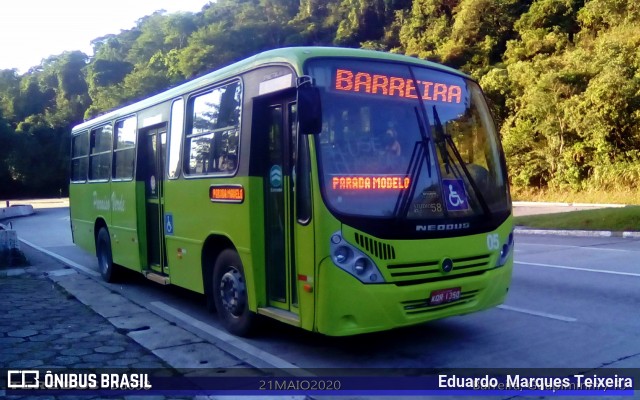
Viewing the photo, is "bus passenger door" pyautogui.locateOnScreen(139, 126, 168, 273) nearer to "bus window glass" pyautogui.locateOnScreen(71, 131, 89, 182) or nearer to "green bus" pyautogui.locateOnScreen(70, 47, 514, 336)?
"green bus" pyautogui.locateOnScreen(70, 47, 514, 336)

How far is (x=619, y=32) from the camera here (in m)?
32.2

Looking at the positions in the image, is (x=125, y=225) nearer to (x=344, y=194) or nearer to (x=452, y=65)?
(x=344, y=194)

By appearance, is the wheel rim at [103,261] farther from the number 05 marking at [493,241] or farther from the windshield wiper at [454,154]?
the number 05 marking at [493,241]

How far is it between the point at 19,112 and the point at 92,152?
70047 mm

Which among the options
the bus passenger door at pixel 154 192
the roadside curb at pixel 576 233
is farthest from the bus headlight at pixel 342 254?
the roadside curb at pixel 576 233

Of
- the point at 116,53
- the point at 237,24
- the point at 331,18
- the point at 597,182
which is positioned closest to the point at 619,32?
the point at 597,182

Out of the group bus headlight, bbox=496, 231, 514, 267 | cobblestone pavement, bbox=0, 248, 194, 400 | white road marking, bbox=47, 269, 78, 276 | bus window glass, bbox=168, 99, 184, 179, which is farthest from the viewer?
white road marking, bbox=47, 269, 78, 276

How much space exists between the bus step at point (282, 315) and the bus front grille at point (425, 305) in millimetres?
1044

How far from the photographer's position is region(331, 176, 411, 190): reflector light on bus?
219 inches

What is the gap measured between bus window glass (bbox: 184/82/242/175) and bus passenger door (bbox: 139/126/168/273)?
113 centimetres

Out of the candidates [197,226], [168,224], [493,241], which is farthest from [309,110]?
[168,224]

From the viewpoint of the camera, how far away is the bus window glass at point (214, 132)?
22.6 ft

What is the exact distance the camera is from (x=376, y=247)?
18.2 feet

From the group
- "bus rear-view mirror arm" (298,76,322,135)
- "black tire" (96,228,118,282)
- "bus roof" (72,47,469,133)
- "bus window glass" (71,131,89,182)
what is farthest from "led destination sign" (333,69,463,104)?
"bus window glass" (71,131,89,182)
